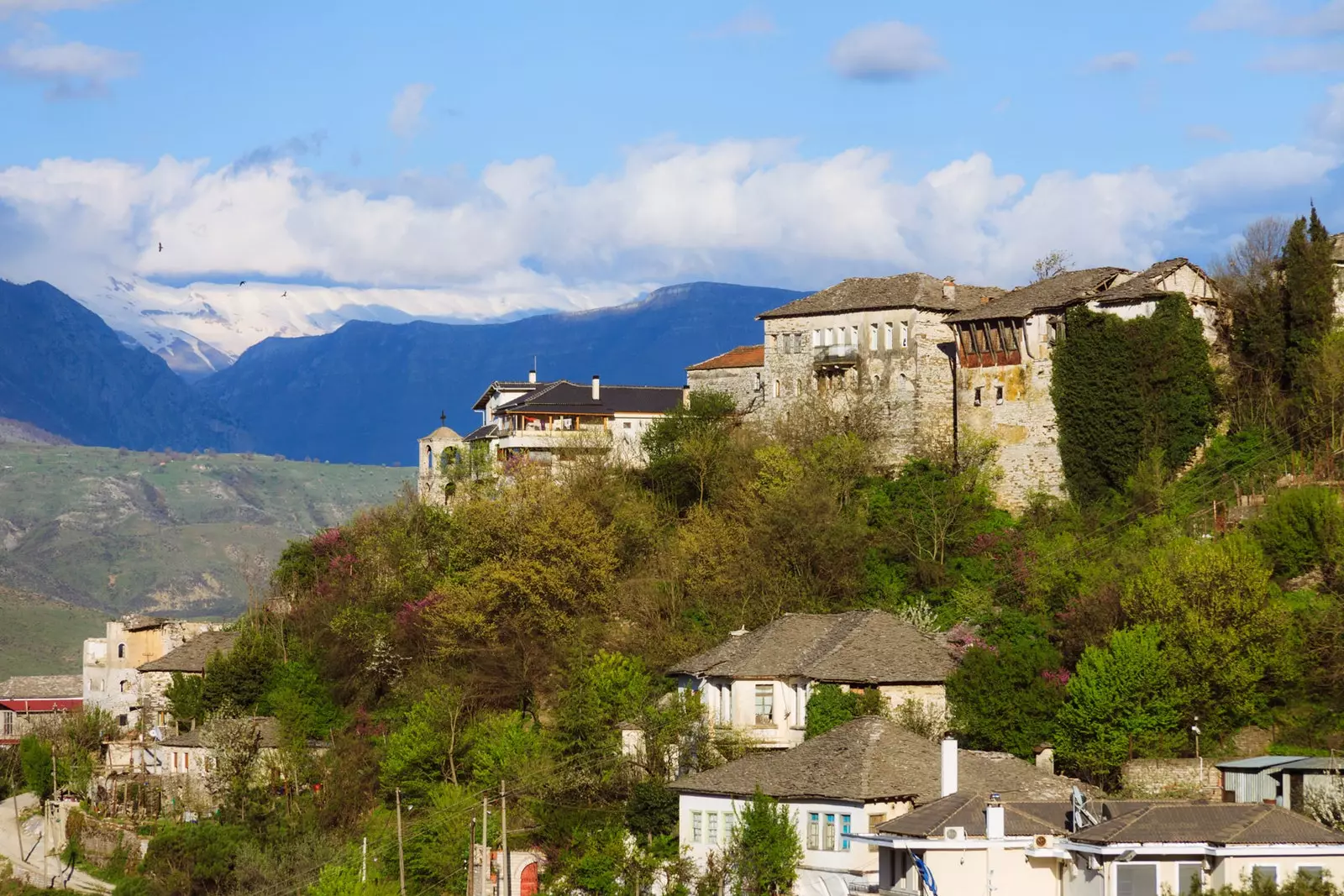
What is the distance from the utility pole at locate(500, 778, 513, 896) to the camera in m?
51.5

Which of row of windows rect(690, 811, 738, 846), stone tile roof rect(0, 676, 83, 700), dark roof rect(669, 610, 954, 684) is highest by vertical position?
dark roof rect(669, 610, 954, 684)

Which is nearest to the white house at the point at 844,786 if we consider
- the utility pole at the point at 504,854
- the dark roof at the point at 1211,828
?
the utility pole at the point at 504,854

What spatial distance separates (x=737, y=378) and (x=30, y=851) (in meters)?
35.0

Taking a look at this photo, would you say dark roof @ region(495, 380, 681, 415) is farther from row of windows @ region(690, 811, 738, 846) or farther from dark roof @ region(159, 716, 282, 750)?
row of windows @ region(690, 811, 738, 846)

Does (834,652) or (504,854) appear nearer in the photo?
(504,854)

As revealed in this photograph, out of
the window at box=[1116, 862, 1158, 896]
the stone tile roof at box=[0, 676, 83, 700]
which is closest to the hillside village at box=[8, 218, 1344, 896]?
the window at box=[1116, 862, 1158, 896]

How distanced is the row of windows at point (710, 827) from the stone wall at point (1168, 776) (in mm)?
9973

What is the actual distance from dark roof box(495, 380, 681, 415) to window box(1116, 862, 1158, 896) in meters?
49.8

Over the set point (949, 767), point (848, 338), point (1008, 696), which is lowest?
point (949, 767)

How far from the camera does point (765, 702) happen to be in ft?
178

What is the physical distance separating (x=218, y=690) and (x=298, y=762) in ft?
30.8

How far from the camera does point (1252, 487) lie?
5975 cm

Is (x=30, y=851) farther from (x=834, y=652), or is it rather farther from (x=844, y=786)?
(x=844, y=786)

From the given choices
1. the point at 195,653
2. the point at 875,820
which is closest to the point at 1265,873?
the point at 875,820
